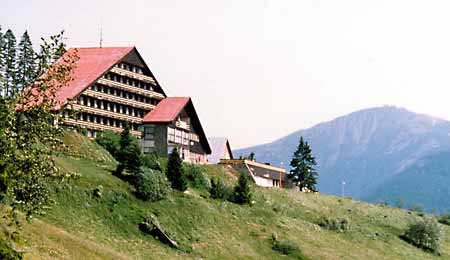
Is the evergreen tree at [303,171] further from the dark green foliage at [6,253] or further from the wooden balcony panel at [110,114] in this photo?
the dark green foliage at [6,253]

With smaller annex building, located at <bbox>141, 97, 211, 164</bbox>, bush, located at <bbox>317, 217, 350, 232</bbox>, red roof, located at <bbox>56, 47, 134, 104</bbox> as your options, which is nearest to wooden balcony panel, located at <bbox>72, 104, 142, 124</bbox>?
smaller annex building, located at <bbox>141, 97, 211, 164</bbox>

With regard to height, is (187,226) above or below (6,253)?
below

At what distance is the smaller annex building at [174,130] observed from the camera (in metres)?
123

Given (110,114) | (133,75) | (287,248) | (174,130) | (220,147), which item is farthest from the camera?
(220,147)

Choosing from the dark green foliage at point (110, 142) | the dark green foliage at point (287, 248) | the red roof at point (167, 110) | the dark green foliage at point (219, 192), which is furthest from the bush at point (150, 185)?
the red roof at point (167, 110)

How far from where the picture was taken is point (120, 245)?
71562mm

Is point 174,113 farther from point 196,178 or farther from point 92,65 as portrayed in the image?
point 196,178

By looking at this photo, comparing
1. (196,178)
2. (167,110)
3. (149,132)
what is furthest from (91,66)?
(196,178)

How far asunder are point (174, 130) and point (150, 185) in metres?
39.2

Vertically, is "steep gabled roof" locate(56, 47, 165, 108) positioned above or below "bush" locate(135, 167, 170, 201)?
above

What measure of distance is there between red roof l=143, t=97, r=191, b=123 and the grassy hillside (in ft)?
30.6

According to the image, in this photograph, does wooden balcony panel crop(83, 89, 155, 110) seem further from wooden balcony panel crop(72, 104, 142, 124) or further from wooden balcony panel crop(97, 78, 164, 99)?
wooden balcony panel crop(72, 104, 142, 124)

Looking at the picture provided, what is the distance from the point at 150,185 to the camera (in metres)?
85.4

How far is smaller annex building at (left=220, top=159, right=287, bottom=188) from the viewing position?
130m
